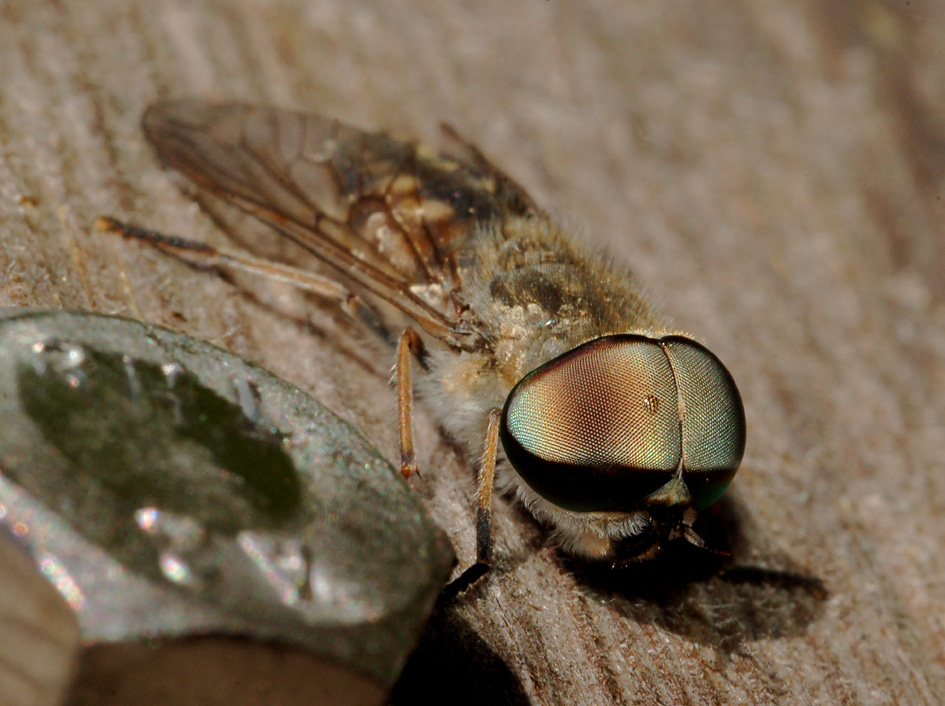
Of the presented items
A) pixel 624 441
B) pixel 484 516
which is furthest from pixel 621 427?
pixel 484 516

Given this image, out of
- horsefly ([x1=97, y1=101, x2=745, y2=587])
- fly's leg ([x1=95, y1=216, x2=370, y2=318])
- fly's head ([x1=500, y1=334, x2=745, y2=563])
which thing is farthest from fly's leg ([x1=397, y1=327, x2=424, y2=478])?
fly's head ([x1=500, y1=334, x2=745, y2=563])

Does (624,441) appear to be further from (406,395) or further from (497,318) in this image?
(497,318)

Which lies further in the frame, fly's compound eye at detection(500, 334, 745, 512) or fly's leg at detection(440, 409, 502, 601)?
fly's compound eye at detection(500, 334, 745, 512)

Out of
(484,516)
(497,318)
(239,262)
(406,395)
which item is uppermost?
(239,262)

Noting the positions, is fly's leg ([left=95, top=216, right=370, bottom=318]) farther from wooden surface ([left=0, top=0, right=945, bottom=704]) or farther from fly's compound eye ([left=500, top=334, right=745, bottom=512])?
fly's compound eye ([left=500, top=334, right=745, bottom=512])

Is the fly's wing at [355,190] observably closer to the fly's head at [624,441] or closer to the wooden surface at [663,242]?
A: the wooden surface at [663,242]

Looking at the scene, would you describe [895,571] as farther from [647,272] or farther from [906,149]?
[906,149]
